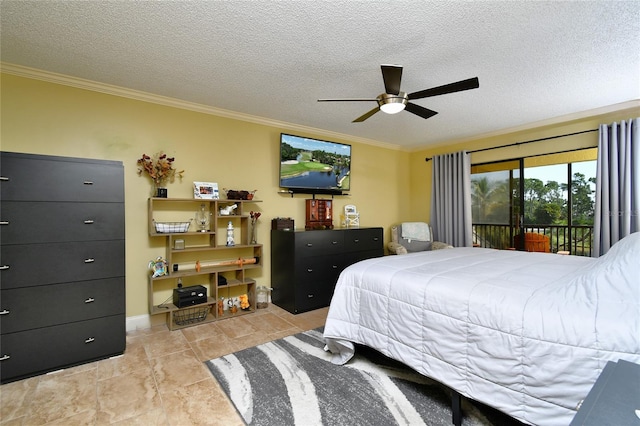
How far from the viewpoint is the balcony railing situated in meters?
4.08

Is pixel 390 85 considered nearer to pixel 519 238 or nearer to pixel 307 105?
pixel 307 105

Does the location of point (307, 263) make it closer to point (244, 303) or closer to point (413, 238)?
point (244, 303)

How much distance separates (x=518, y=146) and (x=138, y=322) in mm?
5529

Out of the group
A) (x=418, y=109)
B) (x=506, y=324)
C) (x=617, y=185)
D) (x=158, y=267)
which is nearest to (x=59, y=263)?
(x=158, y=267)

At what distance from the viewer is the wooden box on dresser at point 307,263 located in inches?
139

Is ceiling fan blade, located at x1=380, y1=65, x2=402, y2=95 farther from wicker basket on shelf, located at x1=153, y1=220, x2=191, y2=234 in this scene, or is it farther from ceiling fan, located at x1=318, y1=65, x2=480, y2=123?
wicker basket on shelf, located at x1=153, y1=220, x2=191, y2=234

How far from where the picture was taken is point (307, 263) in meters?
3.62

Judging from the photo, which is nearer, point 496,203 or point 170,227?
point 170,227

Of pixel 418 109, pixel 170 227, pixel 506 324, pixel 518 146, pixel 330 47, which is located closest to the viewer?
pixel 506 324

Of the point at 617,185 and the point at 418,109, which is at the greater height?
the point at 418,109

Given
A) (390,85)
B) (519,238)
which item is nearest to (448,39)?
(390,85)

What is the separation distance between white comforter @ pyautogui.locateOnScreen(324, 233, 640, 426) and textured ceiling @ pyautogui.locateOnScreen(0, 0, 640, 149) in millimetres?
1515

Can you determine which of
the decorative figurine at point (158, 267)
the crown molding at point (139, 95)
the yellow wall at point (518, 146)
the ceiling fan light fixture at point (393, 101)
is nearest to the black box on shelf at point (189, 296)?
the decorative figurine at point (158, 267)

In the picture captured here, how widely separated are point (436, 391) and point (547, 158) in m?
3.90
